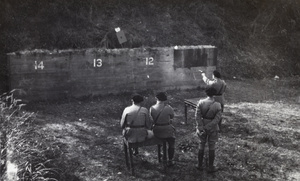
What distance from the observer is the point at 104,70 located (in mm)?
12047

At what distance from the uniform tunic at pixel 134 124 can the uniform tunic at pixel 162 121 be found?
30 centimetres

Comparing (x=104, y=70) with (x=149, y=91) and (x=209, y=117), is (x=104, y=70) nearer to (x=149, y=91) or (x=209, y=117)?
(x=149, y=91)

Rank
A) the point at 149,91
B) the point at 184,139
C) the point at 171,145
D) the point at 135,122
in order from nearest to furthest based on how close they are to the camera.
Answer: the point at 135,122 < the point at 171,145 < the point at 184,139 < the point at 149,91

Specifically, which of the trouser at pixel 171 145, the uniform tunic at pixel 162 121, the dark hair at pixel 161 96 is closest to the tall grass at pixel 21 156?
the uniform tunic at pixel 162 121

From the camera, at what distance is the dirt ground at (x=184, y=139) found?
7059 millimetres

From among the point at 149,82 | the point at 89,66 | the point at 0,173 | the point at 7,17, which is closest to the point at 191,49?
the point at 149,82

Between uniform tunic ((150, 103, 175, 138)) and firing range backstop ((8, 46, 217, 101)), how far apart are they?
5.48m

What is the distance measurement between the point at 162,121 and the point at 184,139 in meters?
2.21

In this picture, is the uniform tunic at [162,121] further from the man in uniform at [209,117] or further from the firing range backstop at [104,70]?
the firing range backstop at [104,70]

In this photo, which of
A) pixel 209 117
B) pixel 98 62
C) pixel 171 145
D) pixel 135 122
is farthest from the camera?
pixel 98 62

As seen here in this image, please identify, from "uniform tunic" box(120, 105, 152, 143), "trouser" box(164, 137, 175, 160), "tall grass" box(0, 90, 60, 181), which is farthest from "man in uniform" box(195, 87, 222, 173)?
"tall grass" box(0, 90, 60, 181)

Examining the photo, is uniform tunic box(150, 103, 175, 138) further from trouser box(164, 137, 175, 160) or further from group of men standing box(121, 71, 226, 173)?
trouser box(164, 137, 175, 160)

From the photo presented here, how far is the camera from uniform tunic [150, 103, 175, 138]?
22.7ft

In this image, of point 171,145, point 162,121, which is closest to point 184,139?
point 171,145
